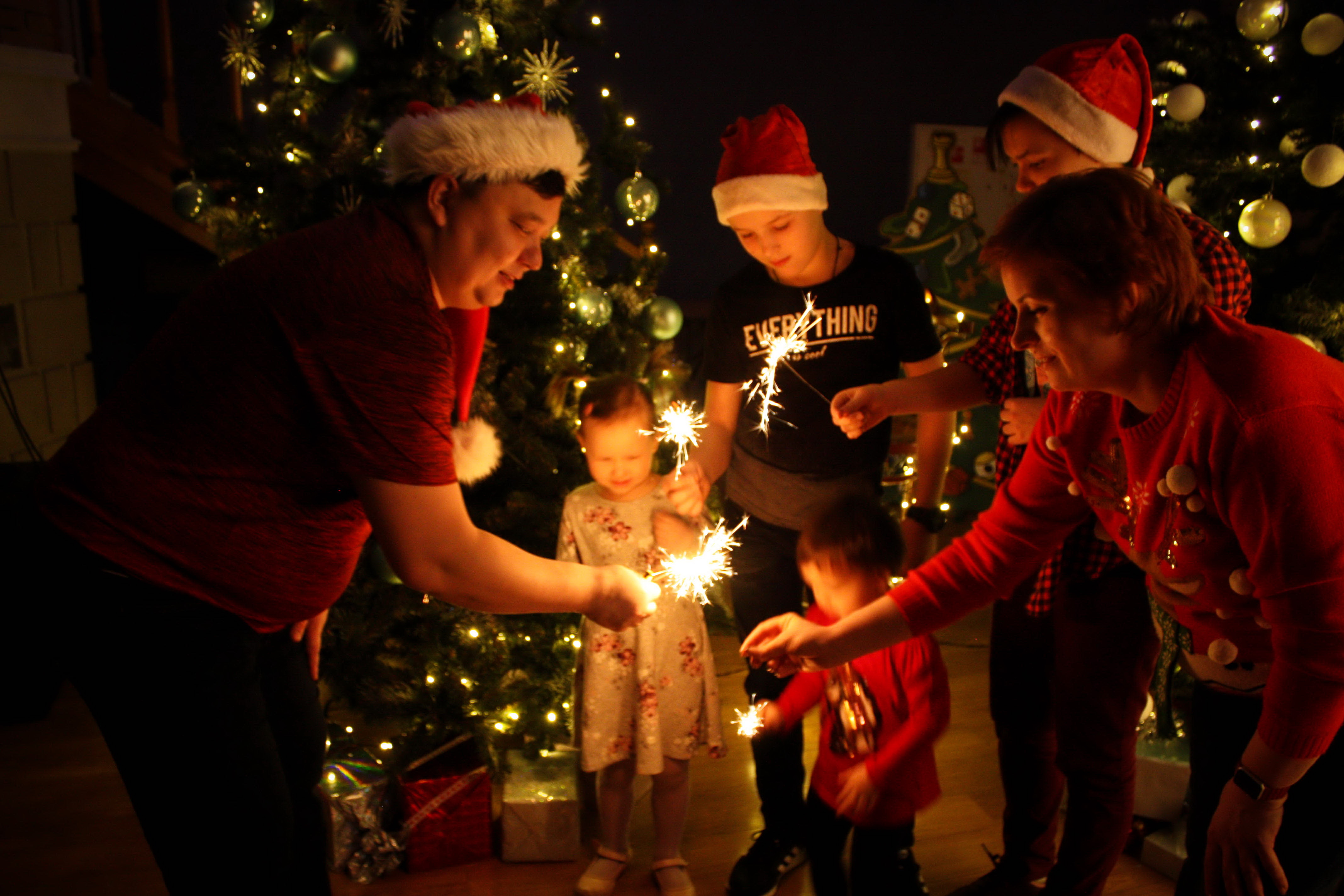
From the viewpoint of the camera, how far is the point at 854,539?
71.2 inches

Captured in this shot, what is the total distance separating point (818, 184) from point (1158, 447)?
120cm

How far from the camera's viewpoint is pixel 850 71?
461 cm

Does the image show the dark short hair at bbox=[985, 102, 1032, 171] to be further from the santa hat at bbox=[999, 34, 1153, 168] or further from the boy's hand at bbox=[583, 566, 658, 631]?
the boy's hand at bbox=[583, 566, 658, 631]

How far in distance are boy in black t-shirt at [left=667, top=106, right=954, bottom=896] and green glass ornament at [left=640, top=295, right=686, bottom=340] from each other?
0.47 metres

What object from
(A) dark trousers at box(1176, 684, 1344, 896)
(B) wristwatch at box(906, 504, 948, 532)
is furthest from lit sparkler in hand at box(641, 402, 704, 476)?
(A) dark trousers at box(1176, 684, 1344, 896)

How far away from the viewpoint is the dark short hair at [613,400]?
219 centimetres

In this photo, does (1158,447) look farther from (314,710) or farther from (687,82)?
(687,82)

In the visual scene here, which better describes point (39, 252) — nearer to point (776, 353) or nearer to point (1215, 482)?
point (776, 353)

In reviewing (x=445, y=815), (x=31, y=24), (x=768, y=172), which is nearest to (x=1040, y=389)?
(x=768, y=172)

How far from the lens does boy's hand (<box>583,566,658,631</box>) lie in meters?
1.38

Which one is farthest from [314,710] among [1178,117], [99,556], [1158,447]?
[1178,117]

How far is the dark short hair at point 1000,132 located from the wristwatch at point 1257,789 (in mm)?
1127

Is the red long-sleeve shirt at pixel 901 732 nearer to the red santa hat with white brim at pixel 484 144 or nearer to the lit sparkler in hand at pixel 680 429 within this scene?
the lit sparkler in hand at pixel 680 429

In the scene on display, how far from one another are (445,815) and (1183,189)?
9.53 feet
